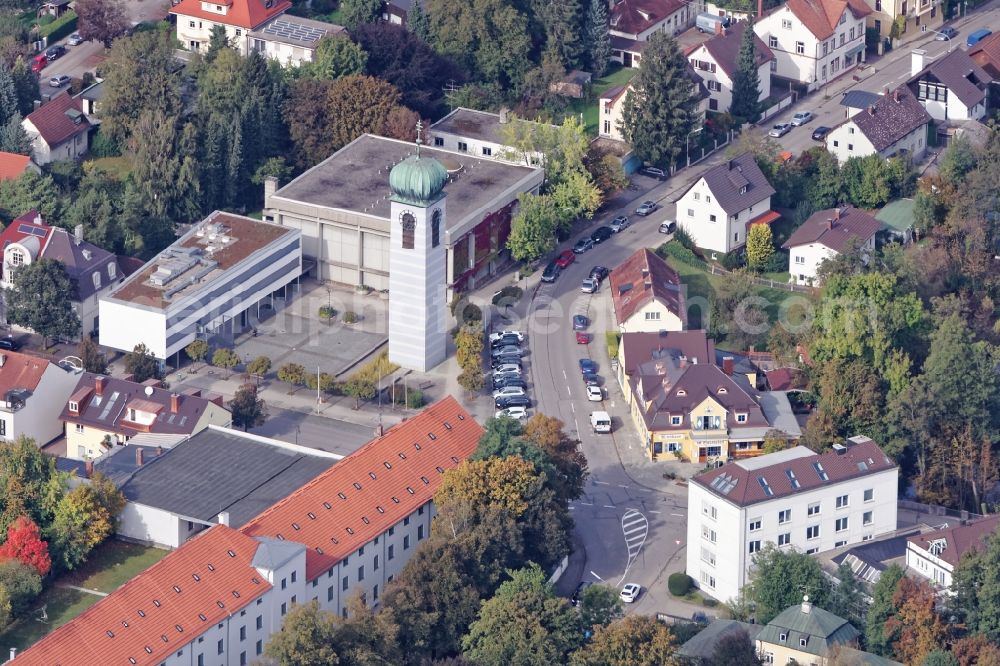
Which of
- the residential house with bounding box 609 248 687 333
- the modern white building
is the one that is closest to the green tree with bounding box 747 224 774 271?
the residential house with bounding box 609 248 687 333

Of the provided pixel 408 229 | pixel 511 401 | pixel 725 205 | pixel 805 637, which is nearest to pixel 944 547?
pixel 805 637

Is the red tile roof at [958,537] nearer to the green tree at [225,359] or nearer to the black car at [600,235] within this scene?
the black car at [600,235]

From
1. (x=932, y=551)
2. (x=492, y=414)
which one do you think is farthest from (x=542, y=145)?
(x=932, y=551)

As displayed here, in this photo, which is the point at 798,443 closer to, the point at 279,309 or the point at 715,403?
the point at 715,403

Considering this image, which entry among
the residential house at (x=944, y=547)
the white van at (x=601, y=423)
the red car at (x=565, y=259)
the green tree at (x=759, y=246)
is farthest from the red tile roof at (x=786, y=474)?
the red car at (x=565, y=259)

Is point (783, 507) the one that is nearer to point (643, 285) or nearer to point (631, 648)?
point (631, 648)

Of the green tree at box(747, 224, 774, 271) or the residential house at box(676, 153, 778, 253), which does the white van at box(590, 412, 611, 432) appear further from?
the residential house at box(676, 153, 778, 253)
